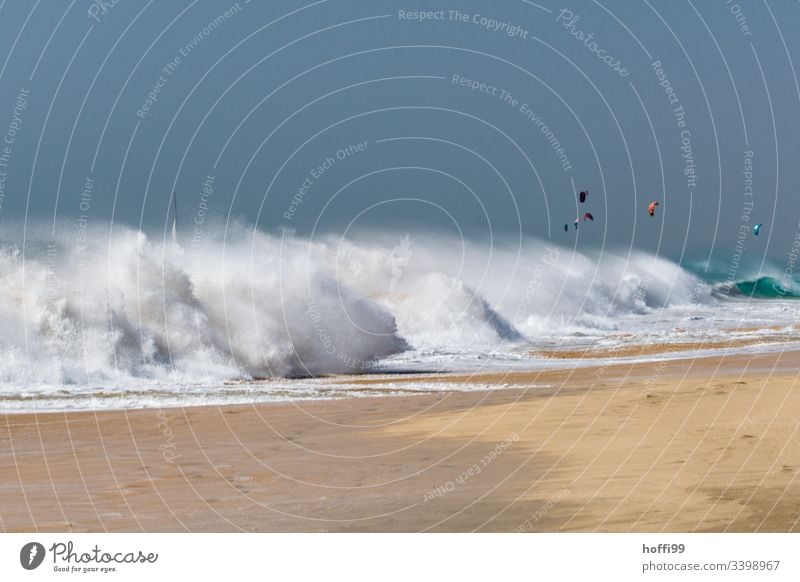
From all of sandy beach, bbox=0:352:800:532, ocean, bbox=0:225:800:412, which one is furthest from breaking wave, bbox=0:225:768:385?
sandy beach, bbox=0:352:800:532

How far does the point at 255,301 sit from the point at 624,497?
17560 mm

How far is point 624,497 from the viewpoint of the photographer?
26.9ft

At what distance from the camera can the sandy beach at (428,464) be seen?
7875mm

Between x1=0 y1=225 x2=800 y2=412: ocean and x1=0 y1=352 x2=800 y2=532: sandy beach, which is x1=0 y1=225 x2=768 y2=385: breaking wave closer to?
x1=0 y1=225 x2=800 y2=412: ocean

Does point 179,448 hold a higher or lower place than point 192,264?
lower

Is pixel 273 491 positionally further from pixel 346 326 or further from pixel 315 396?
pixel 346 326

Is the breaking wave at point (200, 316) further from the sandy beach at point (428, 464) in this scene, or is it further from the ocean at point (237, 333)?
the sandy beach at point (428, 464)

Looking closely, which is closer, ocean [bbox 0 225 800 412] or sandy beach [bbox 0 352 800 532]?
sandy beach [bbox 0 352 800 532]

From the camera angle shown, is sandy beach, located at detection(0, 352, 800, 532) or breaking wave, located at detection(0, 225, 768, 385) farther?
breaking wave, located at detection(0, 225, 768, 385)

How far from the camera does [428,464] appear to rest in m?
10.3

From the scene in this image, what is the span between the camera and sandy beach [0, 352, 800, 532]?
25.8 feet

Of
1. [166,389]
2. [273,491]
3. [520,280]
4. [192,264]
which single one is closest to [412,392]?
[166,389]

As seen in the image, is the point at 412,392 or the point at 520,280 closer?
the point at 412,392

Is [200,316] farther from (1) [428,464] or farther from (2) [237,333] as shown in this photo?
(1) [428,464]
